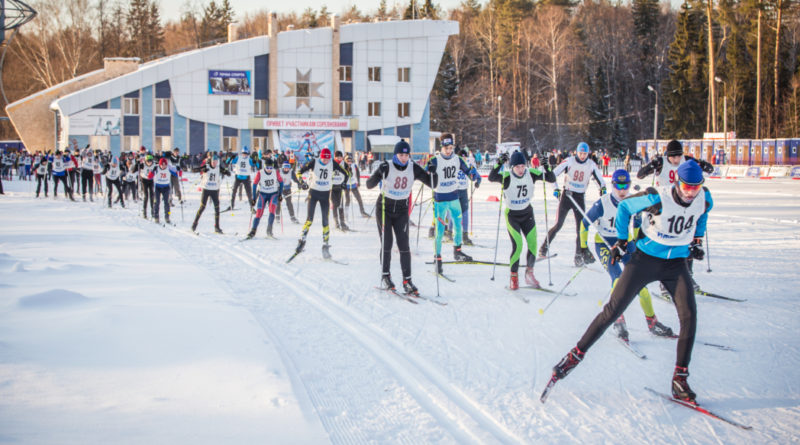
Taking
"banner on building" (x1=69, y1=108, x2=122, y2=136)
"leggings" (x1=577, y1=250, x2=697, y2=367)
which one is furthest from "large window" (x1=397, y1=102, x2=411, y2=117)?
"leggings" (x1=577, y1=250, x2=697, y2=367)

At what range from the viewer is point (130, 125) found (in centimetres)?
4622

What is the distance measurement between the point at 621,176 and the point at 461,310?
2447mm

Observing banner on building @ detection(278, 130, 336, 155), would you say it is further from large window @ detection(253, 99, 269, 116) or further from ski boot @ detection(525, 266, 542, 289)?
ski boot @ detection(525, 266, 542, 289)

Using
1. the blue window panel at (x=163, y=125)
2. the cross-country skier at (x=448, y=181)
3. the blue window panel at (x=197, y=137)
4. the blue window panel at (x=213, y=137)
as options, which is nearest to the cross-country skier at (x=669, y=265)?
the cross-country skier at (x=448, y=181)

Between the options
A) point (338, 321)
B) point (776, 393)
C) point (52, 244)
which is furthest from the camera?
point (52, 244)

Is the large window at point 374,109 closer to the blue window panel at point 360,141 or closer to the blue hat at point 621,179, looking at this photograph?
the blue window panel at point 360,141

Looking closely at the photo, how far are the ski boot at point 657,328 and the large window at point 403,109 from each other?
4521cm

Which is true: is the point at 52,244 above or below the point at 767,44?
below

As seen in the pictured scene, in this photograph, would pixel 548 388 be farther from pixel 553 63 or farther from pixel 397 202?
pixel 553 63

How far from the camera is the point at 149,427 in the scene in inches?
150

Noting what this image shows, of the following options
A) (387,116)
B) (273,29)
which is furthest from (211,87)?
(387,116)

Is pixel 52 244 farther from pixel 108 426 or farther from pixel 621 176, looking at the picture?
pixel 621 176

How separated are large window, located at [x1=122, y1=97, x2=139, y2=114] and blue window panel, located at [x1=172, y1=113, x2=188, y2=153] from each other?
278 centimetres

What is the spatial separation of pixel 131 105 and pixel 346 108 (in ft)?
53.2
